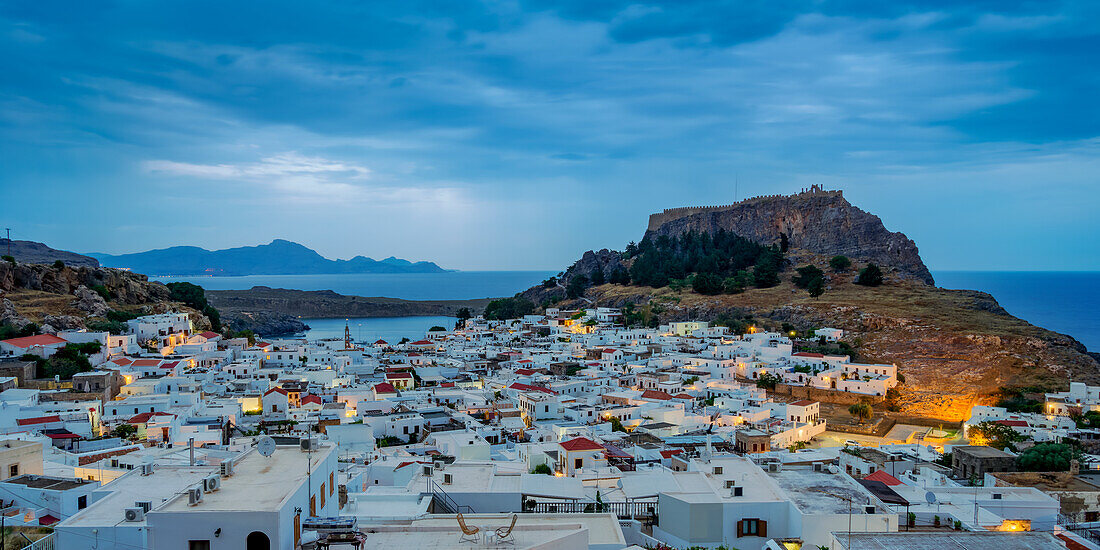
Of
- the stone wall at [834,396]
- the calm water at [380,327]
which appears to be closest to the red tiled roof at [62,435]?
the stone wall at [834,396]

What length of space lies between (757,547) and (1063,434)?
745 inches

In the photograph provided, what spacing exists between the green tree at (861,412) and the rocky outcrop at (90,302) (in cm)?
3797

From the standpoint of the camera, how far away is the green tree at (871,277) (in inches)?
2082

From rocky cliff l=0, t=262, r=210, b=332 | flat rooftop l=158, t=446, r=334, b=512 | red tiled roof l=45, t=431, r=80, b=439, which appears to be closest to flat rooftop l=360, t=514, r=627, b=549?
flat rooftop l=158, t=446, r=334, b=512

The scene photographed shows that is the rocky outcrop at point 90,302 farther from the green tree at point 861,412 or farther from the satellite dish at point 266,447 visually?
the green tree at point 861,412

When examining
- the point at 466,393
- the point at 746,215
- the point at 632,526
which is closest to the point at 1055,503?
the point at 632,526

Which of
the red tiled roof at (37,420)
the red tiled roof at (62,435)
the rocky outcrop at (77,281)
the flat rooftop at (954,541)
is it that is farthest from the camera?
the rocky outcrop at (77,281)

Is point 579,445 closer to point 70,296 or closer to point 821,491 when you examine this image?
point 821,491

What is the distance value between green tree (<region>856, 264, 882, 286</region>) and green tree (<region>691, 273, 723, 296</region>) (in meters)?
10.4

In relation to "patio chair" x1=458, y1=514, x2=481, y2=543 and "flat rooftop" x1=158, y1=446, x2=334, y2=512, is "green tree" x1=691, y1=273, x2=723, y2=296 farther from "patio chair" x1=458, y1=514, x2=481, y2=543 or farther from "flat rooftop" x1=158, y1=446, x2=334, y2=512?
"patio chair" x1=458, y1=514, x2=481, y2=543

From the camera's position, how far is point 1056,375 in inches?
1277

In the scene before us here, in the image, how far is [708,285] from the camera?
5588cm

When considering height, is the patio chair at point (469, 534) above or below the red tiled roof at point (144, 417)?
above

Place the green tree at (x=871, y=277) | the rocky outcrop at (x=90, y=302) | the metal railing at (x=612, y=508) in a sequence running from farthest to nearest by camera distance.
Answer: the green tree at (x=871, y=277) < the rocky outcrop at (x=90, y=302) < the metal railing at (x=612, y=508)
